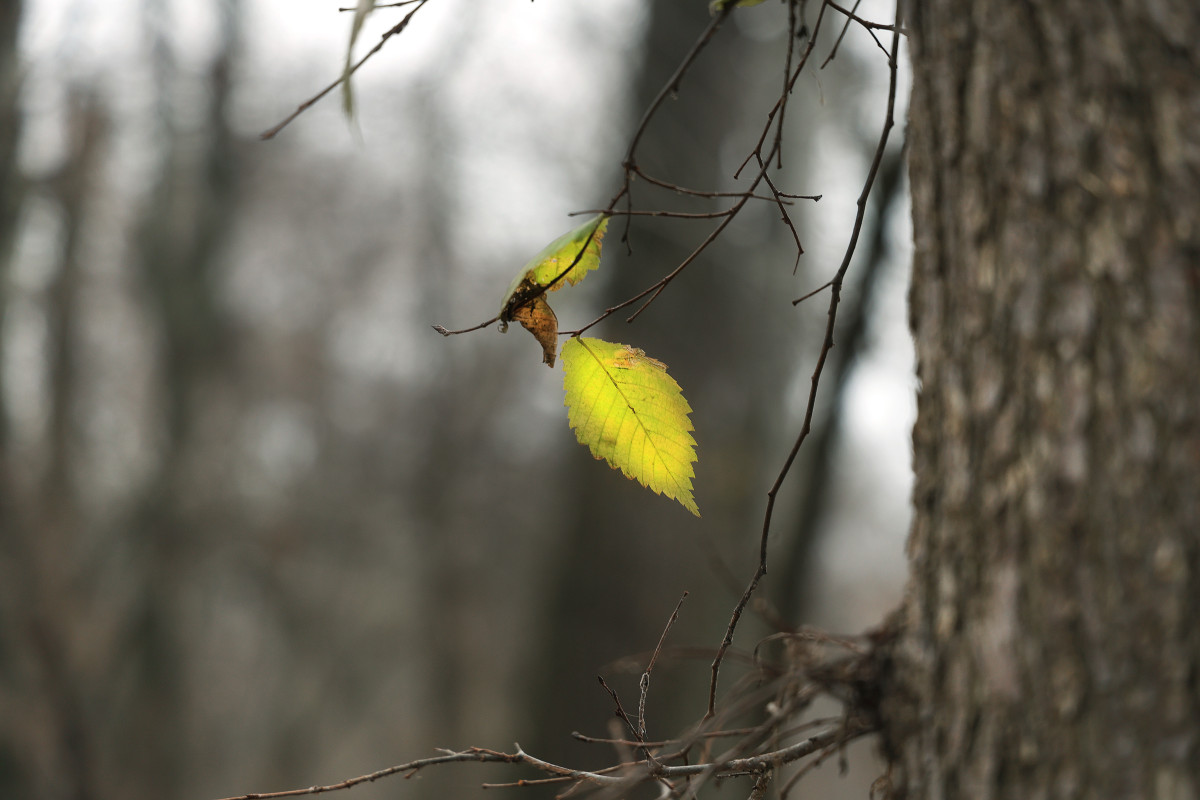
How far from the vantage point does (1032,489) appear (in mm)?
410

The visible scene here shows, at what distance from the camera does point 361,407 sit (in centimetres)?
725

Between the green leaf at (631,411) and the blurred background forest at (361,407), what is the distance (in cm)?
18

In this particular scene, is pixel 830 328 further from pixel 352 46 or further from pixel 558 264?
pixel 352 46

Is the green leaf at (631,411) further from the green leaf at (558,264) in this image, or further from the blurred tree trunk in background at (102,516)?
the blurred tree trunk in background at (102,516)

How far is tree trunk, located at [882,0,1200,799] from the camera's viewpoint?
0.37m

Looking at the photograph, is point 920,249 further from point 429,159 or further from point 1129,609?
point 429,159

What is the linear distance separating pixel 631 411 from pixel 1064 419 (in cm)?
33

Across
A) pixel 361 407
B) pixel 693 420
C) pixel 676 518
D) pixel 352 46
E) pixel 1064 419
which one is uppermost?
pixel 361 407

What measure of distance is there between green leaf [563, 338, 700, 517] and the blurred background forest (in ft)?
0.61

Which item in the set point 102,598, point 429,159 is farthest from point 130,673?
point 429,159

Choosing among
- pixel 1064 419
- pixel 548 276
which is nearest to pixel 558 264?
pixel 548 276

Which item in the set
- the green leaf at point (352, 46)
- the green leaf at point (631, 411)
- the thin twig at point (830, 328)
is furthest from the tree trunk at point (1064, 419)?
the green leaf at point (352, 46)

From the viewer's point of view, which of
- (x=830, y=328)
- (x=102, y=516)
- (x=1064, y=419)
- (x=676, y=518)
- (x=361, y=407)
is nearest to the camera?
(x=1064, y=419)

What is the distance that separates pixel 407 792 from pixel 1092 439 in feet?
26.4
